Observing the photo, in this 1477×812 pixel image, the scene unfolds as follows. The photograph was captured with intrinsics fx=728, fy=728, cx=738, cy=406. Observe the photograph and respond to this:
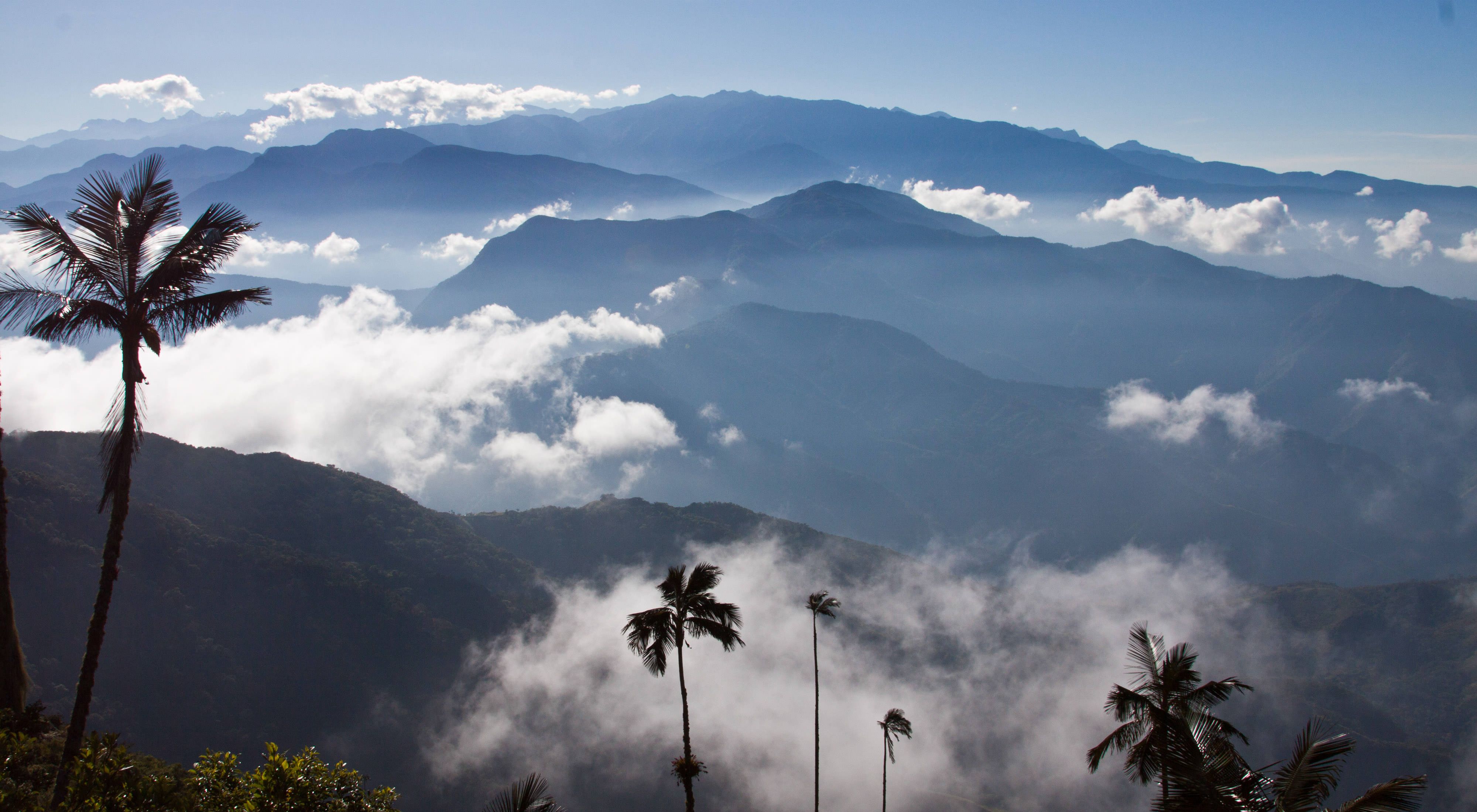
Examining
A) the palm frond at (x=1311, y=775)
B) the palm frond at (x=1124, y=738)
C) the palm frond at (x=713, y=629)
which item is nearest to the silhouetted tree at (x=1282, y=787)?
the palm frond at (x=1311, y=775)

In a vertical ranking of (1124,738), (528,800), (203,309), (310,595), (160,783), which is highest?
(203,309)

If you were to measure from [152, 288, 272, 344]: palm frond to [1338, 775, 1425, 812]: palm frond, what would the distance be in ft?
55.1

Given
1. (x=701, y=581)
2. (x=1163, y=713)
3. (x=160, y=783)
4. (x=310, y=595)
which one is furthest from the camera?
(x=310, y=595)

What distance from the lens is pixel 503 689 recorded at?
334 feet

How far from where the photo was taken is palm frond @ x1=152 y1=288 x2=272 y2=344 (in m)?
11.4

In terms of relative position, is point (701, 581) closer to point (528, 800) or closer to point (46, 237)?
point (528, 800)

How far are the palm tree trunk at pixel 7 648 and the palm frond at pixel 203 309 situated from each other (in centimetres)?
274

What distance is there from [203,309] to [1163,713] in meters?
16.9

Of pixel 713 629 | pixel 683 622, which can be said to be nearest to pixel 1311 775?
pixel 713 629

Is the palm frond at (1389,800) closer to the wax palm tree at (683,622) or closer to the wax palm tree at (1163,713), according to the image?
the wax palm tree at (1163,713)

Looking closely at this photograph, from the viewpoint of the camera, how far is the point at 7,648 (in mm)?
12453

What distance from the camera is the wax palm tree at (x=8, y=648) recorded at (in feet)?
36.7

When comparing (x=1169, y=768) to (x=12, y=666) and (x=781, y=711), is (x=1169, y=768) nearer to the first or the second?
(x=12, y=666)

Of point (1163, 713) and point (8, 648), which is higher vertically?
point (8, 648)
